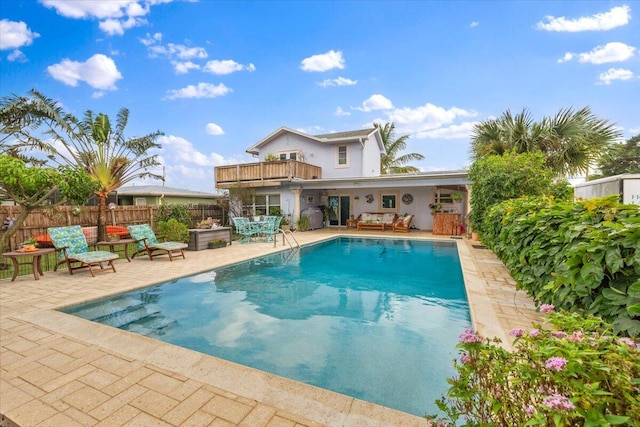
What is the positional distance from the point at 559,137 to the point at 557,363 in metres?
13.6

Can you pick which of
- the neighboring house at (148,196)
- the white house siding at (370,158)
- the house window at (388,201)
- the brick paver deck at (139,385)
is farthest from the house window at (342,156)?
the brick paver deck at (139,385)

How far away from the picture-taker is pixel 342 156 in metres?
18.4

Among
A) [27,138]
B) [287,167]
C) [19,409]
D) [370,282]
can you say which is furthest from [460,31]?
[27,138]

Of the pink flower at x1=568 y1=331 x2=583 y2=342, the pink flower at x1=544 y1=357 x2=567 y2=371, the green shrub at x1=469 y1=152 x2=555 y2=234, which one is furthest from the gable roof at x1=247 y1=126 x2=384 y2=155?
the pink flower at x1=544 y1=357 x2=567 y2=371

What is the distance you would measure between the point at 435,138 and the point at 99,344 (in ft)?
84.9

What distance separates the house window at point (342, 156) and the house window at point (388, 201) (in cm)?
298

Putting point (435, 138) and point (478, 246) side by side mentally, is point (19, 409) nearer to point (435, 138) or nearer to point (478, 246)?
point (478, 246)

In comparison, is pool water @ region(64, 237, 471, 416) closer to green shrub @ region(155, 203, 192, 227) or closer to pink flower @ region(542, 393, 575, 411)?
pink flower @ region(542, 393, 575, 411)

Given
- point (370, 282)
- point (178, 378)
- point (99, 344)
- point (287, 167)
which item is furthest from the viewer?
point (287, 167)

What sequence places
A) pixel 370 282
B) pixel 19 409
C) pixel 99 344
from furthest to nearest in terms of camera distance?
pixel 370 282 → pixel 99 344 → pixel 19 409

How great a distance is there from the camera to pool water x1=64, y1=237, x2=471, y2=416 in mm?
3211

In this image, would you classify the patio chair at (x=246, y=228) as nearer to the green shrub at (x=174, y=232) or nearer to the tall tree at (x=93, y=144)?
the green shrub at (x=174, y=232)

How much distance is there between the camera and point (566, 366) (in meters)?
1.02

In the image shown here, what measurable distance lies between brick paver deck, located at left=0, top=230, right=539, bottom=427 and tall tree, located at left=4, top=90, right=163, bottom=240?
7.46 meters
